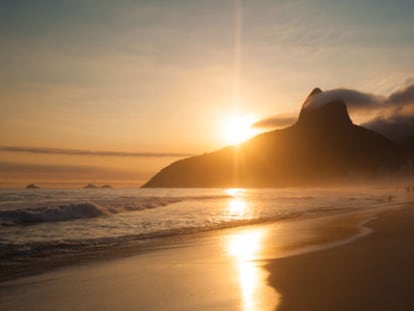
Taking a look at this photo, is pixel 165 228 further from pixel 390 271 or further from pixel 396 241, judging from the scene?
pixel 390 271

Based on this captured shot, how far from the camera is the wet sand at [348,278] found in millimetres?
7602

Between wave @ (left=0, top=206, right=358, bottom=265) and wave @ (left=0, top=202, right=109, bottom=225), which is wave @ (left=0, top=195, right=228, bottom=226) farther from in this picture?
wave @ (left=0, top=206, right=358, bottom=265)

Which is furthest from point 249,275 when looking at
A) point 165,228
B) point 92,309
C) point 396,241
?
point 165,228

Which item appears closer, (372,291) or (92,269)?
(372,291)

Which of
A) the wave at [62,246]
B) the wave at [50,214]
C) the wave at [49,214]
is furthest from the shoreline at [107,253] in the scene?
the wave at [50,214]

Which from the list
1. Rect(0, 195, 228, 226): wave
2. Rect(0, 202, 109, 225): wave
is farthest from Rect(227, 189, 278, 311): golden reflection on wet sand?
Rect(0, 202, 109, 225): wave

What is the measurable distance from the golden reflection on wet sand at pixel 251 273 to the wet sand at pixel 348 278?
0.86 feet

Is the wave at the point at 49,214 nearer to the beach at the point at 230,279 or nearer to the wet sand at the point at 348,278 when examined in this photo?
the beach at the point at 230,279

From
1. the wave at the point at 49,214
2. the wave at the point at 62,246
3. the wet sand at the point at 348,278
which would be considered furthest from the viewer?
the wave at the point at 49,214

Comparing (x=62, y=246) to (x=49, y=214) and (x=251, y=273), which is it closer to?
(x=251, y=273)

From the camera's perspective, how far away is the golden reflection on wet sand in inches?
310

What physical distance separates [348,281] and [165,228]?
15.0 m

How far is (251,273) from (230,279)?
3.17 feet

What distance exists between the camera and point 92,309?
777 centimetres
